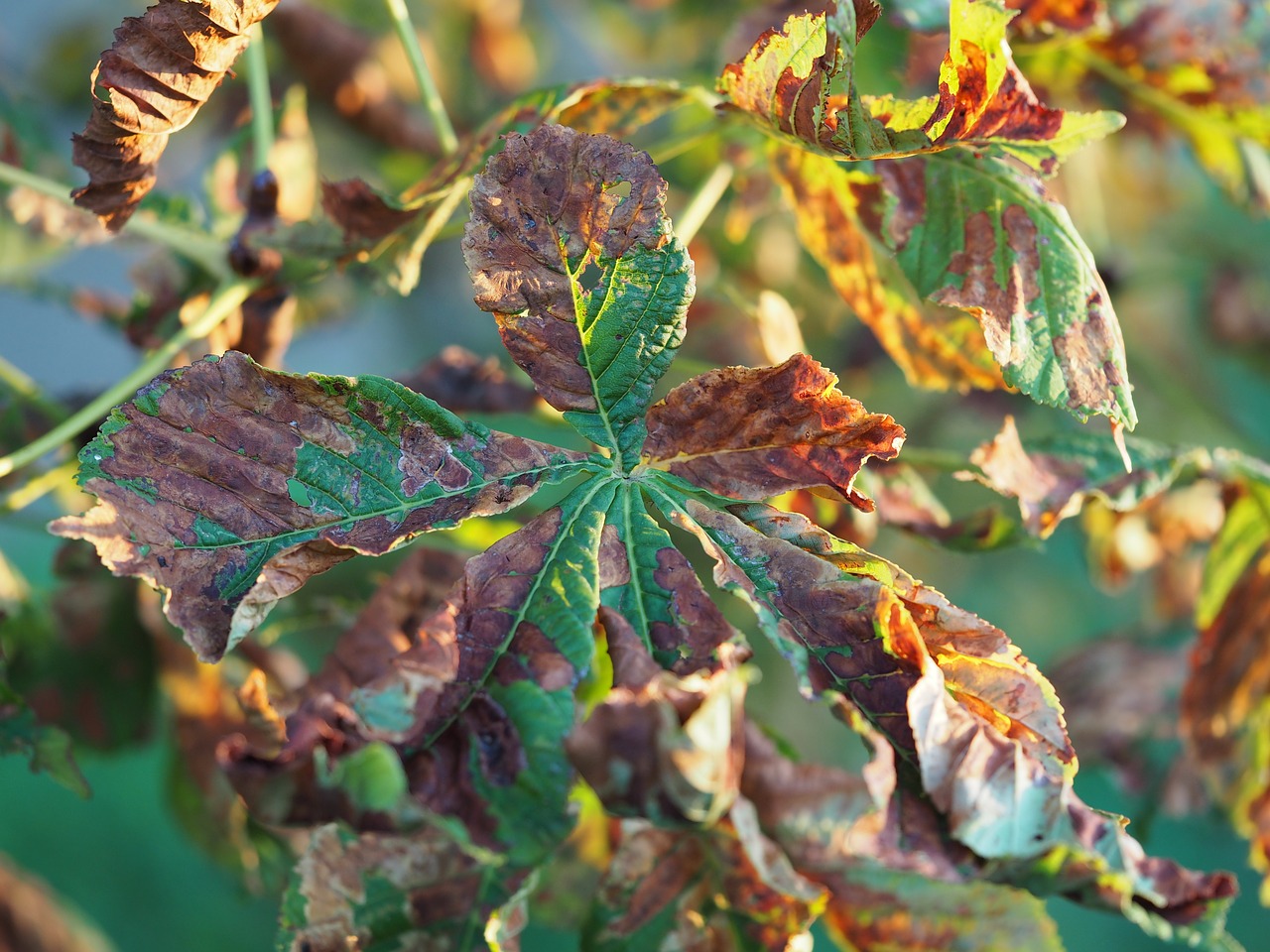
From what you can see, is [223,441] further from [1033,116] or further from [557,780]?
[1033,116]

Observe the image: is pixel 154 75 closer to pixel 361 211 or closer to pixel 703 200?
pixel 361 211

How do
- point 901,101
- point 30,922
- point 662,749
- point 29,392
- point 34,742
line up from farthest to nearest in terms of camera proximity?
point 30,922
point 29,392
point 34,742
point 901,101
point 662,749

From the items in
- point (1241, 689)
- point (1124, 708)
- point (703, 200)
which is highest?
point (703, 200)

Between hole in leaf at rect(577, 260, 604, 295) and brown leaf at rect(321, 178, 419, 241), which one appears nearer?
hole in leaf at rect(577, 260, 604, 295)

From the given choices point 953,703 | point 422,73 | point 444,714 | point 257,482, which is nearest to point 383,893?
point 444,714

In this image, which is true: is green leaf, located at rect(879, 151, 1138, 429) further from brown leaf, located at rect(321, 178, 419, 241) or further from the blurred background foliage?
brown leaf, located at rect(321, 178, 419, 241)

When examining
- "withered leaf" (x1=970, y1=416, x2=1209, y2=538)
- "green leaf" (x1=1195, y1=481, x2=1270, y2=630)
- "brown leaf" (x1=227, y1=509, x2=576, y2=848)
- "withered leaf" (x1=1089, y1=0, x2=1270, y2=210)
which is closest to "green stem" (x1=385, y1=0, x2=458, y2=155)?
"brown leaf" (x1=227, y1=509, x2=576, y2=848)
